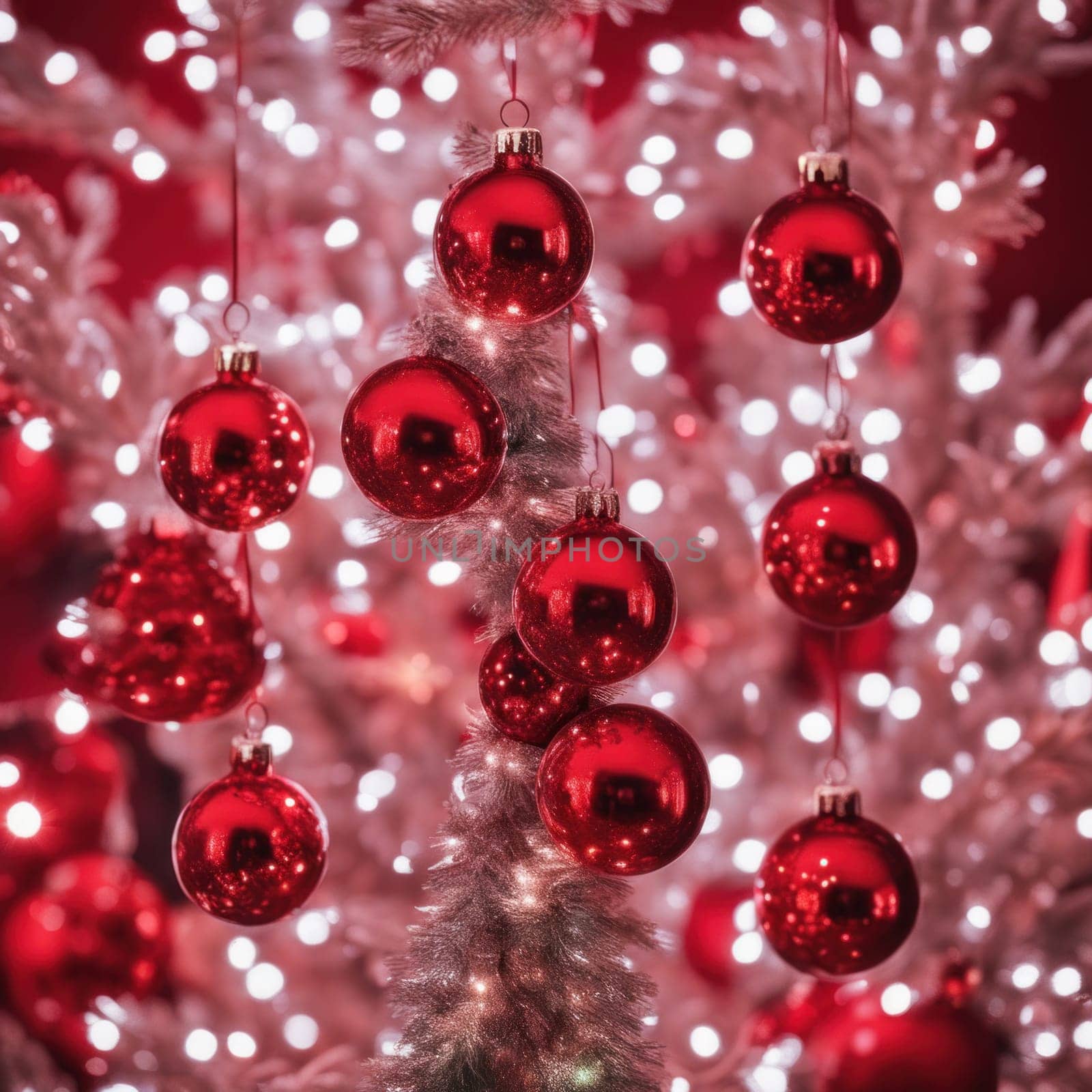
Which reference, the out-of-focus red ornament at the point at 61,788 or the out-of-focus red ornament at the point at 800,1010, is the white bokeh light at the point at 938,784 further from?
the out-of-focus red ornament at the point at 61,788

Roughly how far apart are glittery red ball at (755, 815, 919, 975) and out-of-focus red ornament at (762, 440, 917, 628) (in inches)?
7.4

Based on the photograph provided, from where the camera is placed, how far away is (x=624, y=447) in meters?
1.57

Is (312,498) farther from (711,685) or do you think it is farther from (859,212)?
(859,212)

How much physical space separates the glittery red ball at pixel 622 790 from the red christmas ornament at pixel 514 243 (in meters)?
0.30

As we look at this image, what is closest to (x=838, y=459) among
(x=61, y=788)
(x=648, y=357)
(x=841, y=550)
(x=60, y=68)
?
(x=841, y=550)

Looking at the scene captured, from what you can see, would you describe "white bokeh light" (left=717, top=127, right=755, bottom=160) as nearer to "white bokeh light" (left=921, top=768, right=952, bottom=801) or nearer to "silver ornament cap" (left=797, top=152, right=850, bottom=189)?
"silver ornament cap" (left=797, top=152, right=850, bottom=189)

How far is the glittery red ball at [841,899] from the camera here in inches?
37.8

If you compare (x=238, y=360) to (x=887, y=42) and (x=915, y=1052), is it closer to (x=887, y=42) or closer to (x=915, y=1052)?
(x=887, y=42)

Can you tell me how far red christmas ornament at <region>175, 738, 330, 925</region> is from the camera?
0.93 m

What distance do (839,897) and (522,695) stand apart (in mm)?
331

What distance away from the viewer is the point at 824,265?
0.89 metres

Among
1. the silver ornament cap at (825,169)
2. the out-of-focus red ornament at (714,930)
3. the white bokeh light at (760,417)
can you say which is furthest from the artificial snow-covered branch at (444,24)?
the out-of-focus red ornament at (714,930)

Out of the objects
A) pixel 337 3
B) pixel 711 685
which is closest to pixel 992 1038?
pixel 711 685

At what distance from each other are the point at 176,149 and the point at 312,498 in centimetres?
51
